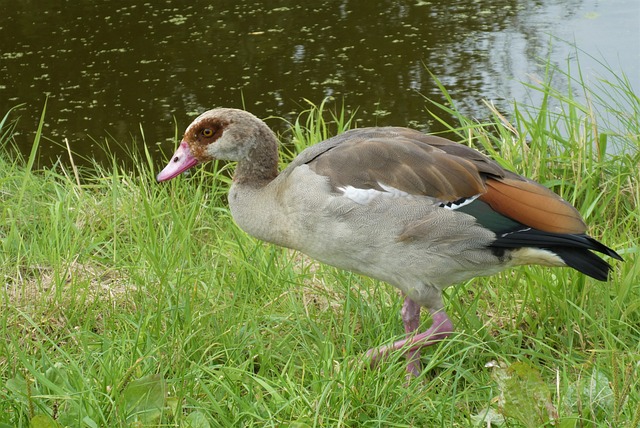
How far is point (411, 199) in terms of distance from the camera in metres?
3.66

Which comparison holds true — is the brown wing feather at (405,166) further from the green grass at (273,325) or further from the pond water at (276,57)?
the pond water at (276,57)

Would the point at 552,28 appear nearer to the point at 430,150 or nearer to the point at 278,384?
the point at 430,150

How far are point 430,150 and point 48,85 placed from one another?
5.82m

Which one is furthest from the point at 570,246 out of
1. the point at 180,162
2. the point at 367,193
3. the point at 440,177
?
the point at 180,162

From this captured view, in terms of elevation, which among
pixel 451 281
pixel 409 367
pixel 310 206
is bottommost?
pixel 409 367

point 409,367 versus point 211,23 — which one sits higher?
point 409,367

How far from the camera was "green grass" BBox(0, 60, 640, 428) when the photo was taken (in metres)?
3.02

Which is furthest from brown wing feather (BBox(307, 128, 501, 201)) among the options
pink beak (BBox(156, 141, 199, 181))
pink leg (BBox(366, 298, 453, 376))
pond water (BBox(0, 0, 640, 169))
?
pond water (BBox(0, 0, 640, 169))

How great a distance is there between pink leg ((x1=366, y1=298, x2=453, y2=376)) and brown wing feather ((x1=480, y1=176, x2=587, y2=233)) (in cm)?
50

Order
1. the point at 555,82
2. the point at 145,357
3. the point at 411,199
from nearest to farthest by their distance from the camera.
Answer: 1. the point at 145,357
2. the point at 411,199
3. the point at 555,82

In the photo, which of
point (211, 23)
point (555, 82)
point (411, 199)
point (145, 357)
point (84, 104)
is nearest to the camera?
point (145, 357)

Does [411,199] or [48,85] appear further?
[48,85]

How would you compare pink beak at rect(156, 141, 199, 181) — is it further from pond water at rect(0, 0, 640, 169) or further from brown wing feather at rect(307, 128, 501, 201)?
pond water at rect(0, 0, 640, 169)

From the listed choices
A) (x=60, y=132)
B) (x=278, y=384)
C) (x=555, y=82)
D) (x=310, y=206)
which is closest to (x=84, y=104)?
(x=60, y=132)
